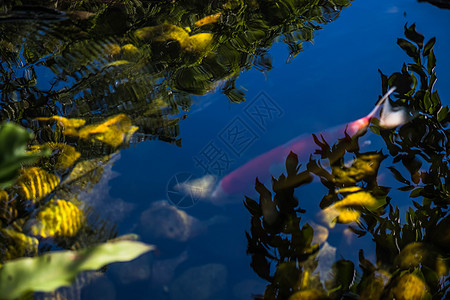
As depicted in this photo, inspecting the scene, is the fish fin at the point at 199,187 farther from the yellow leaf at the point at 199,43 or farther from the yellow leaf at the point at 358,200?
the yellow leaf at the point at 199,43

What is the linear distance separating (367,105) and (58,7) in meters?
1.58

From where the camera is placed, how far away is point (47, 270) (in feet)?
1.79

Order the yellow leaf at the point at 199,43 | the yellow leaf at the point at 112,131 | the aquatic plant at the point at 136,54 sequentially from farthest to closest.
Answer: the yellow leaf at the point at 199,43 < the aquatic plant at the point at 136,54 < the yellow leaf at the point at 112,131

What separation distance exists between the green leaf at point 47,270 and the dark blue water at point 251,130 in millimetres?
379

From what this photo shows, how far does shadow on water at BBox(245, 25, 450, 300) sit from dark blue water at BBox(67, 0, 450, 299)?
0.15 ft

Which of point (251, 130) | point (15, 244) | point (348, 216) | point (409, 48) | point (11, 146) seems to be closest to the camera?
point (11, 146)

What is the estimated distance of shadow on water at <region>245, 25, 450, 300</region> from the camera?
2.89ft

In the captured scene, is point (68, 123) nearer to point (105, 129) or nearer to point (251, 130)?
point (105, 129)

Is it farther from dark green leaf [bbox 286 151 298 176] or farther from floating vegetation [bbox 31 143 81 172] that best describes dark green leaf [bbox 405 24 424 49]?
floating vegetation [bbox 31 143 81 172]

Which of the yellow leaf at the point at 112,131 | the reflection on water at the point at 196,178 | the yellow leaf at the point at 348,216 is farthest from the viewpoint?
the yellow leaf at the point at 112,131

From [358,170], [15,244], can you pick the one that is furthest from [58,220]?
[358,170]

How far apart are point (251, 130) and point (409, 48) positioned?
84 centimetres

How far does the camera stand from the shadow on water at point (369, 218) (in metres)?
0.88

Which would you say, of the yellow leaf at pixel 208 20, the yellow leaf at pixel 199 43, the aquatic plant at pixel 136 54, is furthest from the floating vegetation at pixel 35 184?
the yellow leaf at pixel 208 20
